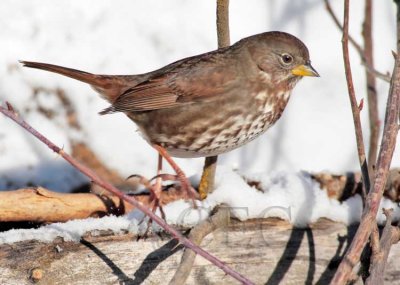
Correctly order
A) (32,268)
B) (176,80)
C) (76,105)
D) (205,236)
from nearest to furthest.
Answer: (32,268), (205,236), (176,80), (76,105)

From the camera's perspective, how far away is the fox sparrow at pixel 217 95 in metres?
3.69

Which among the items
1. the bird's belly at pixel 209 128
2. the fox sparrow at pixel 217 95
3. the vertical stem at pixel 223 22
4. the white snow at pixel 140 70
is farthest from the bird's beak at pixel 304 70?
the white snow at pixel 140 70

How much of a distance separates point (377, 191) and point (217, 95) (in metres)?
1.09

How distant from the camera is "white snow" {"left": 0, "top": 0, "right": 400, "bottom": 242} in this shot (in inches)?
191

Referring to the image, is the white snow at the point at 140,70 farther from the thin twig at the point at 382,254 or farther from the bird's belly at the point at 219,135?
the thin twig at the point at 382,254

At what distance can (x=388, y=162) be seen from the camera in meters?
2.99

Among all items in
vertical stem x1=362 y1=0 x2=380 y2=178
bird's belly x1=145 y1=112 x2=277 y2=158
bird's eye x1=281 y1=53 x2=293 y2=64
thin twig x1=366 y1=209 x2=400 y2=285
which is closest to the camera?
thin twig x1=366 y1=209 x2=400 y2=285

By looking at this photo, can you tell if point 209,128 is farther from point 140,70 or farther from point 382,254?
point 140,70

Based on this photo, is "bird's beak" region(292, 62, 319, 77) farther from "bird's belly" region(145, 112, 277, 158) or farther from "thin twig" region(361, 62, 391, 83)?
"thin twig" region(361, 62, 391, 83)

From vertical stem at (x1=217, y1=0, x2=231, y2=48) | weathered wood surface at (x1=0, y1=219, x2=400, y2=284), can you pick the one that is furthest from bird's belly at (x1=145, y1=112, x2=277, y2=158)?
vertical stem at (x1=217, y1=0, x2=231, y2=48)

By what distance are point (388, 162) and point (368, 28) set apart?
172 centimetres

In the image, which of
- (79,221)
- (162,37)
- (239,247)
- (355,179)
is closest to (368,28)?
(355,179)

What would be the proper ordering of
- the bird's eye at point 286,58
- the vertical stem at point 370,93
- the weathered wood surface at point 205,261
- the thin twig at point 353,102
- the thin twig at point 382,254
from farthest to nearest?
1. the vertical stem at point 370,93
2. the bird's eye at point 286,58
3. the weathered wood surface at point 205,261
4. the thin twig at point 353,102
5. the thin twig at point 382,254

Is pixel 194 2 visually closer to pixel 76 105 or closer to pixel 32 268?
pixel 76 105
